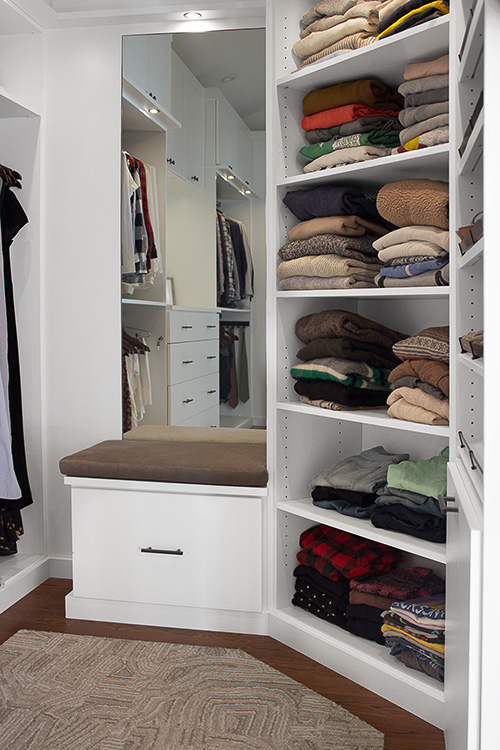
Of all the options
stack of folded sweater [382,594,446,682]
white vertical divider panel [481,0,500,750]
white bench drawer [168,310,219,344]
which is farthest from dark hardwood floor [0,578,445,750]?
white bench drawer [168,310,219,344]

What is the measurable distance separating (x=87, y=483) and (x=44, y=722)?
822mm

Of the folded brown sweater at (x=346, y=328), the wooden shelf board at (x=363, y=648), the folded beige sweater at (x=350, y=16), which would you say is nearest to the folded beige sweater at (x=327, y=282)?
the folded brown sweater at (x=346, y=328)

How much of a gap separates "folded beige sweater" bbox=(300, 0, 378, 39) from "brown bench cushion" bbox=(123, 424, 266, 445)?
4.70 feet

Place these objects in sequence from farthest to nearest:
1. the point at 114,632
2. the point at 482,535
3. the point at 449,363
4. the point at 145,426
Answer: the point at 145,426
the point at 114,632
the point at 449,363
the point at 482,535

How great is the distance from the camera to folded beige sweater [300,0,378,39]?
6.54ft

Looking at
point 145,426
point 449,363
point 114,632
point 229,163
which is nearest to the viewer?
point 449,363

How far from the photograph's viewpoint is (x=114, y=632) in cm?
237

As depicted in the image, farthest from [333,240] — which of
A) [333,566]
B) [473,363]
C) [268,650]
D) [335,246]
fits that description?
[268,650]

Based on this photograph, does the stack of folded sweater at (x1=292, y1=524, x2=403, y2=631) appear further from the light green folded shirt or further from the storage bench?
the light green folded shirt

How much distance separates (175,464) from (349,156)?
116 cm

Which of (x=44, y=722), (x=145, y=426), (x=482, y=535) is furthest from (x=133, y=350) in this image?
(x=482, y=535)

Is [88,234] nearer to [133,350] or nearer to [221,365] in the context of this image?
[133,350]

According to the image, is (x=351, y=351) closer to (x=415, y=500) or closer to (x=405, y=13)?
(x=415, y=500)

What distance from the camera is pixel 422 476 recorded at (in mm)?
2008
